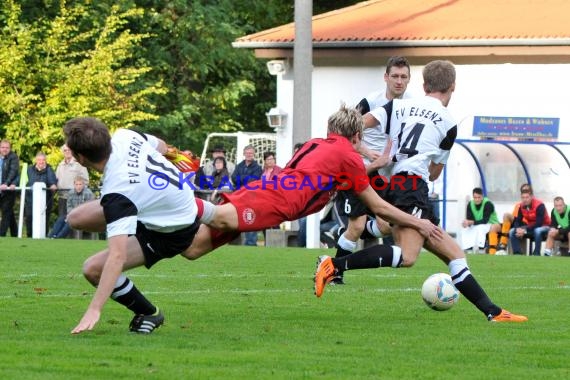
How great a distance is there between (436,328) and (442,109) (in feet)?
5.63

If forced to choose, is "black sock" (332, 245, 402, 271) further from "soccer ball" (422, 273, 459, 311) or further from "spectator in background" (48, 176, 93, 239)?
"spectator in background" (48, 176, 93, 239)

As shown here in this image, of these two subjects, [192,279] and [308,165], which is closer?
[308,165]

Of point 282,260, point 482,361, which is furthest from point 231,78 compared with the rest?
point 482,361

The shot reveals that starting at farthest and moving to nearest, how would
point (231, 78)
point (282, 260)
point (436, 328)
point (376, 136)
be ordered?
point (231, 78) → point (282, 260) → point (376, 136) → point (436, 328)

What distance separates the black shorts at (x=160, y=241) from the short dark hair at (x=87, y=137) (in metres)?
0.66

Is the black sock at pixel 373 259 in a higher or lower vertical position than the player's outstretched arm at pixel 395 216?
lower

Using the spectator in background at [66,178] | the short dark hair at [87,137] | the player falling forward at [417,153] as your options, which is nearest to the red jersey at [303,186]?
the player falling forward at [417,153]

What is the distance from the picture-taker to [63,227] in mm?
23047

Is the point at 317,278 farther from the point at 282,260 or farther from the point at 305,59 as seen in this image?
the point at 305,59

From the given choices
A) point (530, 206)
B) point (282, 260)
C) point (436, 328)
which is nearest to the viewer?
point (436, 328)

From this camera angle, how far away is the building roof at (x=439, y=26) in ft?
86.5

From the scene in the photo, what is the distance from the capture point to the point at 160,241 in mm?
8266

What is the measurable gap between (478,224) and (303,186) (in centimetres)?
1439

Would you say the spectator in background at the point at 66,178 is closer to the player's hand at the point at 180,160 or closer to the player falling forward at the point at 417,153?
the player falling forward at the point at 417,153
